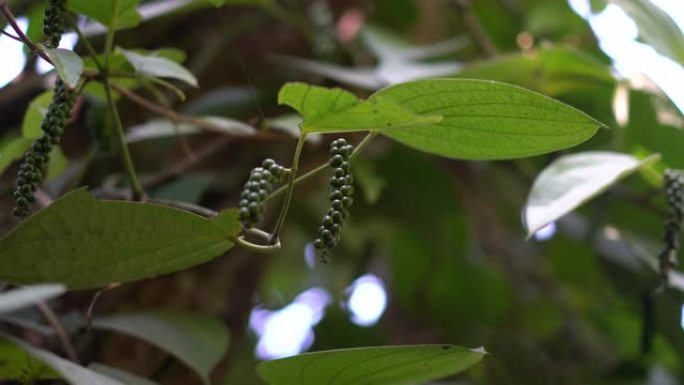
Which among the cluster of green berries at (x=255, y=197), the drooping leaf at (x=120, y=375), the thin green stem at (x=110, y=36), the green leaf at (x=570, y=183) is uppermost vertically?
the thin green stem at (x=110, y=36)

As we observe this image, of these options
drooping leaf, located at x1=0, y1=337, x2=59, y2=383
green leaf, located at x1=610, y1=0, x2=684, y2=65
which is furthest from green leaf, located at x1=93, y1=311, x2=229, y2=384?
green leaf, located at x1=610, y1=0, x2=684, y2=65

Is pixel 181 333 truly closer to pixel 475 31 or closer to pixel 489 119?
pixel 489 119

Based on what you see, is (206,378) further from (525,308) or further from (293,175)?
(525,308)

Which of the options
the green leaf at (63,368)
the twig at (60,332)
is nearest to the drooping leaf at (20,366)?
Answer: the green leaf at (63,368)

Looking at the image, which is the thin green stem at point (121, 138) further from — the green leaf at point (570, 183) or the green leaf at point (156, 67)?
the green leaf at point (570, 183)

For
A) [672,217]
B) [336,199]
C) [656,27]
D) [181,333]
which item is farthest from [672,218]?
[181,333]

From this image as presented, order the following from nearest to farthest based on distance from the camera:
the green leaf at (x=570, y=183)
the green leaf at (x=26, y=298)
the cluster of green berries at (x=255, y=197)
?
the green leaf at (x=26, y=298) → the cluster of green berries at (x=255, y=197) → the green leaf at (x=570, y=183)
